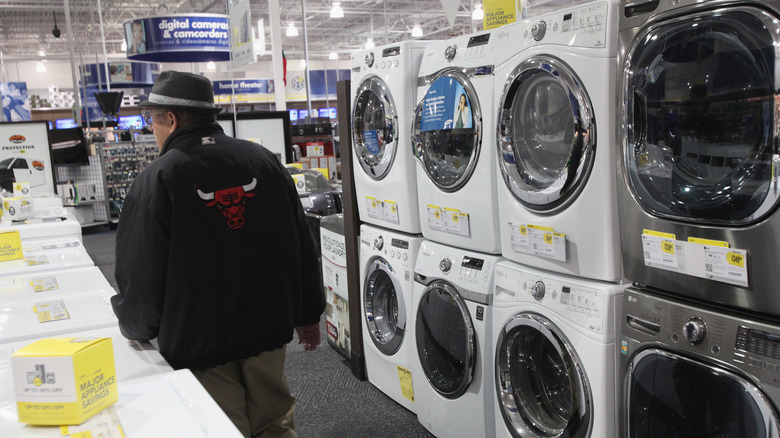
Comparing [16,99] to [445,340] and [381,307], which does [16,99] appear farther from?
[445,340]

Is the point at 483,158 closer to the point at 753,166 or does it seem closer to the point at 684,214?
the point at 684,214

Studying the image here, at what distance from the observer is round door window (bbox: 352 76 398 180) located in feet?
10.6

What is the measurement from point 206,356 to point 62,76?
96.0 feet

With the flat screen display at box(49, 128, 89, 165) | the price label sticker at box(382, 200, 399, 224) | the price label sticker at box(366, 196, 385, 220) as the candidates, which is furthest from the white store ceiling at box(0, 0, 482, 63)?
the price label sticker at box(382, 200, 399, 224)

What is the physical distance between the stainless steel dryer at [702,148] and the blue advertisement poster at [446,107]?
0.90m

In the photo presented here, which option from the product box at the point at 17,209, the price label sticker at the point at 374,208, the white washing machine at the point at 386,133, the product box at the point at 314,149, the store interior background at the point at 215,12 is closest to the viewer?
the white washing machine at the point at 386,133

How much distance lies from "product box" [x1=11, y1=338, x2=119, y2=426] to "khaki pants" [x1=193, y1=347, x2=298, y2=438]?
74 centimetres

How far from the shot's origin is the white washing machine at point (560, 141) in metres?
1.99

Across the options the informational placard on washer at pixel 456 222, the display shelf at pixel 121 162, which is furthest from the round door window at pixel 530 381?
the display shelf at pixel 121 162

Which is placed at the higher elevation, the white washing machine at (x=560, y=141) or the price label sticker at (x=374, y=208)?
the white washing machine at (x=560, y=141)

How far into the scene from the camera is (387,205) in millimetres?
3369

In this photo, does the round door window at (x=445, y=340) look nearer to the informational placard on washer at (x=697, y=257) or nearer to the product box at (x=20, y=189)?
the informational placard on washer at (x=697, y=257)

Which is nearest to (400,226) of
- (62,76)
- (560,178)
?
(560,178)

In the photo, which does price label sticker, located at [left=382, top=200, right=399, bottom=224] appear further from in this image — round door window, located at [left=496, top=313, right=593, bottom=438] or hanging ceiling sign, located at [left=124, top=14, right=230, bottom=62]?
hanging ceiling sign, located at [left=124, top=14, right=230, bottom=62]
